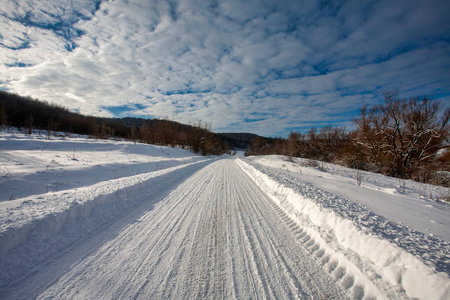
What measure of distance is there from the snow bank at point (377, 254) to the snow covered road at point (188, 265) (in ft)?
0.57

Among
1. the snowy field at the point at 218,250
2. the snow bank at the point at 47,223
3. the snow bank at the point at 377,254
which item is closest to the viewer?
the snow bank at the point at 377,254

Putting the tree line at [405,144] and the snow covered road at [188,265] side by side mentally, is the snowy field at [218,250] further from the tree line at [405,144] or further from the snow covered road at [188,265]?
the tree line at [405,144]

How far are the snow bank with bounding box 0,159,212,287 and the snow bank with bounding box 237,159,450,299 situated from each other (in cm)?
389

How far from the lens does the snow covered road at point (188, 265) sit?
171 centimetres

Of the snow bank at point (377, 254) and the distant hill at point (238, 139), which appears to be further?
the distant hill at point (238, 139)

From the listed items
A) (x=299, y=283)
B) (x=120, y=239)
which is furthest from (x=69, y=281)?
(x=299, y=283)

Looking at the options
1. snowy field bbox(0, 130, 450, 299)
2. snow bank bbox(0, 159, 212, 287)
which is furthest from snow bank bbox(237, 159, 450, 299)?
snow bank bbox(0, 159, 212, 287)

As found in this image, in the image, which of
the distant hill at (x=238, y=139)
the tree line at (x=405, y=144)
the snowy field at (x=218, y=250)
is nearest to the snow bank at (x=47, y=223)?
the snowy field at (x=218, y=250)

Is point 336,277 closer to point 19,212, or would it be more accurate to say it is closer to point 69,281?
point 69,281

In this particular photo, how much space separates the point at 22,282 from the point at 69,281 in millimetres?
486

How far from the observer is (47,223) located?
2.60 m

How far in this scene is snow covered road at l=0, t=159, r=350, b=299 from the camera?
5.60 ft

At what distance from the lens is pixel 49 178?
5.40 metres

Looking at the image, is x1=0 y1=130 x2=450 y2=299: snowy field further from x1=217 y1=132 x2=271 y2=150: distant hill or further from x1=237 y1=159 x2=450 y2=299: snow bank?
x1=217 y1=132 x2=271 y2=150: distant hill
